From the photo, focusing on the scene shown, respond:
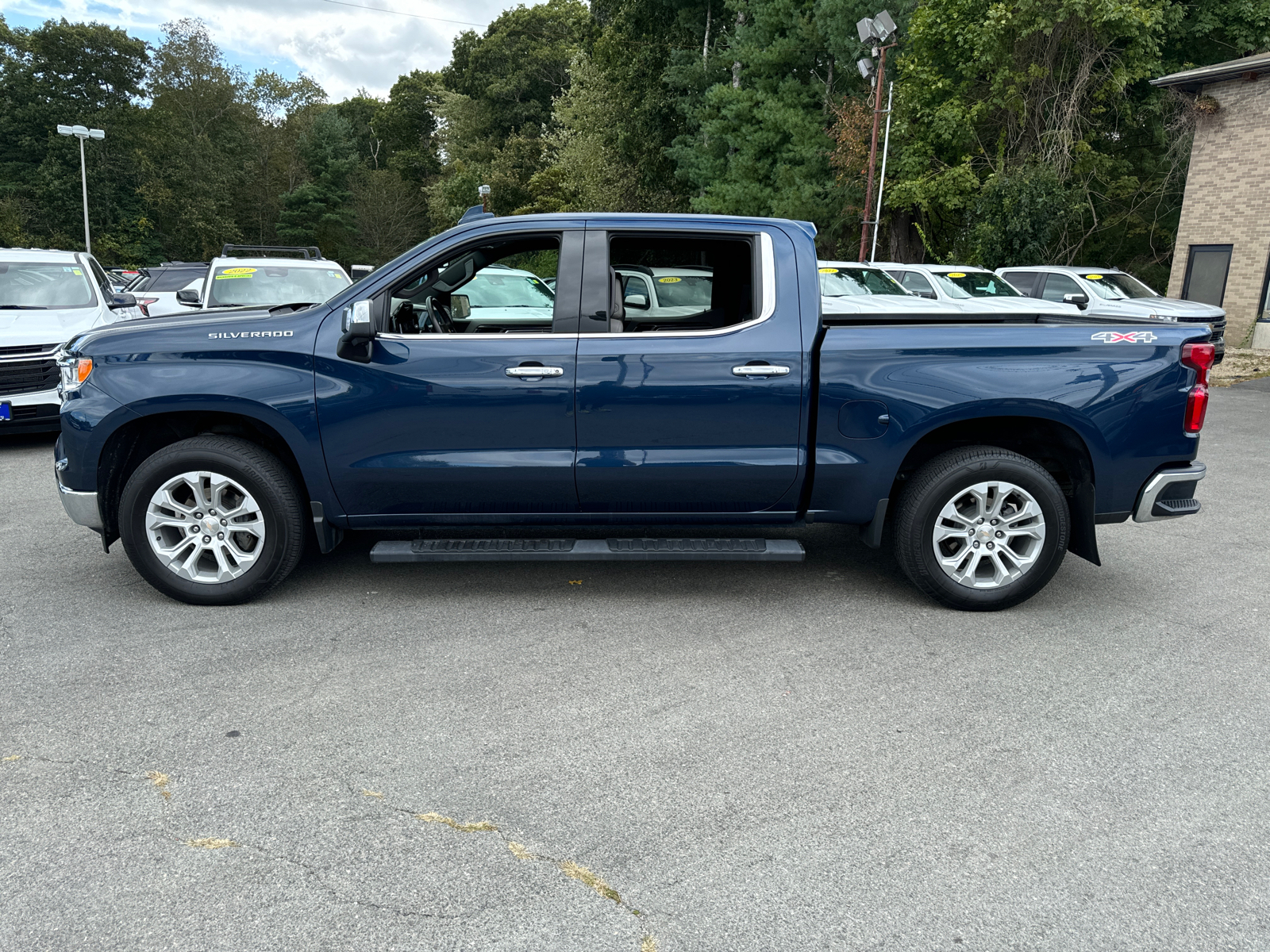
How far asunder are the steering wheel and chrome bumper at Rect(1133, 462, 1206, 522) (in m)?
3.64

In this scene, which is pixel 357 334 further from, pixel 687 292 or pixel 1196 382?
pixel 1196 382

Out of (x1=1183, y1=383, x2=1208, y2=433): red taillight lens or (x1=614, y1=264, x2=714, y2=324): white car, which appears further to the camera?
(x1=614, y1=264, x2=714, y2=324): white car

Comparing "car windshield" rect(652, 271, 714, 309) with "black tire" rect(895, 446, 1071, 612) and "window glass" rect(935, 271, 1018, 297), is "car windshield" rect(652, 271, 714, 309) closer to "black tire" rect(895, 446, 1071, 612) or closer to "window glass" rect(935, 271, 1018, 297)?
"black tire" rect(895, 446, 1071, 612)

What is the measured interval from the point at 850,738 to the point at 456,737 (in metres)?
1.45

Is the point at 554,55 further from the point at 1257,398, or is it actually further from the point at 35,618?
the point at 35,618

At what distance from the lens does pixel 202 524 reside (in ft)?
16.2

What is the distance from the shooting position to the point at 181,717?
3.79 m

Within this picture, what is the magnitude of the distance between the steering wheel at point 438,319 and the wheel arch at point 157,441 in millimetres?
993

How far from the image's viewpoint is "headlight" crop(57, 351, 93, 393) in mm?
4910

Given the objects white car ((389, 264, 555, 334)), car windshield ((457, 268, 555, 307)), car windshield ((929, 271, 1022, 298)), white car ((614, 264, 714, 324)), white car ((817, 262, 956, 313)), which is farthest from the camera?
car windshield ((929, 271, 1022, 298))

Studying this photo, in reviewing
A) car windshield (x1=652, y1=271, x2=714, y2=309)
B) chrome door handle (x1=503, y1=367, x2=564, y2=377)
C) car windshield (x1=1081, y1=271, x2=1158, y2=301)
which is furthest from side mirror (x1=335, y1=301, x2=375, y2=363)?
car windshield (x1=1081, y1=271, x2=1158, y2=301)

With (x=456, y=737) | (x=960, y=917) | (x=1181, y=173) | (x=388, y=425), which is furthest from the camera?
(x=1181, y=173)

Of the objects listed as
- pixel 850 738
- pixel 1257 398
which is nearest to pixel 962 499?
pixel 850 738

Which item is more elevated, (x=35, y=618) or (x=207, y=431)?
(x=207, y=431)
